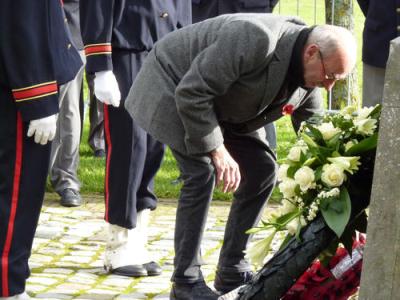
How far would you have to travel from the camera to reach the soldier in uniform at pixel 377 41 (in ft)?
21.4

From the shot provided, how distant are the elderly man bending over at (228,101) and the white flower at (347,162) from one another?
87 centimetres

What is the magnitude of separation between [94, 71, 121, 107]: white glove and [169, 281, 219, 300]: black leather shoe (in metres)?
0.96

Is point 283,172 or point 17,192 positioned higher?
point 283,172

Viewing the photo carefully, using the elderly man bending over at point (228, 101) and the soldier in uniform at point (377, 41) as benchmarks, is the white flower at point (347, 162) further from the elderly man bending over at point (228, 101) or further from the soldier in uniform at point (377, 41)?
the soldier in uniform at point (377, 41)

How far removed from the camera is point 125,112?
5832mm

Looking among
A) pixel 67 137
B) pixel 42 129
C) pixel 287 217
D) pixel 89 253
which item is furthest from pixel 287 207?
pixel 67 137

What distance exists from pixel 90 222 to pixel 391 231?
4119 millimetres

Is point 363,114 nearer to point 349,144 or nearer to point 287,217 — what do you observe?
point 349,144

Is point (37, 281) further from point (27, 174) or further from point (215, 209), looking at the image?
point (215, 209)

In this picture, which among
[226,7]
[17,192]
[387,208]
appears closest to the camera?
[387,208]

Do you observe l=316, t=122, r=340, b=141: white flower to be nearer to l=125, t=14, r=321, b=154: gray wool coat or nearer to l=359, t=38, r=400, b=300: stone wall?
l=125, t=14, r=321, b=154: gray wool coat

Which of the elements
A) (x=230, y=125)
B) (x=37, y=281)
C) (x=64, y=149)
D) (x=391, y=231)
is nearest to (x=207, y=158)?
(x=230, y=125)

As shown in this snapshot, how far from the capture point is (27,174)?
5.02 m

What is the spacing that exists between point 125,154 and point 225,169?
3.19 ft
